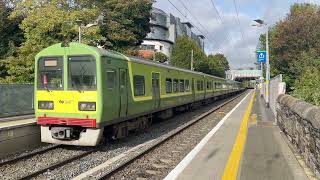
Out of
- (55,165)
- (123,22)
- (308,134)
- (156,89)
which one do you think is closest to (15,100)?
(156,89)

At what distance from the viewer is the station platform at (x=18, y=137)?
11.6 meters

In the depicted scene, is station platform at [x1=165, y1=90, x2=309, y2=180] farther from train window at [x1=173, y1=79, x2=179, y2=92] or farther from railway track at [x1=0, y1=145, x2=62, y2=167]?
train window at [x1=173, y1=79, x2=179, y2=92]

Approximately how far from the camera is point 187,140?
14.4m

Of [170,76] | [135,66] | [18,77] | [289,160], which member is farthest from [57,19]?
[289,160]

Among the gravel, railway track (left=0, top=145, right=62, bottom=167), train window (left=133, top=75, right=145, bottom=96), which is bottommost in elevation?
the gravel

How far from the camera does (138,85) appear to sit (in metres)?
14.7

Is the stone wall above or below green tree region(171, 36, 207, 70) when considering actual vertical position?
below

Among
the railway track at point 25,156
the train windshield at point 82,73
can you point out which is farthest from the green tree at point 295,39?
the railway track at point 25,156

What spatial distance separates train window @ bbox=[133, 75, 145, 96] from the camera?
1438cm

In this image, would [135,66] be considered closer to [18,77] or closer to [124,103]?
[124,103]

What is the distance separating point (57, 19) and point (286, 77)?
21.3 metres

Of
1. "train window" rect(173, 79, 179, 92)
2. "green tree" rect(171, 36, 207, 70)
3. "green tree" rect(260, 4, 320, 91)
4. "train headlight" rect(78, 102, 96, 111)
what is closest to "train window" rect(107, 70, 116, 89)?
"train headlight" rect(78, 102, 96, 111)

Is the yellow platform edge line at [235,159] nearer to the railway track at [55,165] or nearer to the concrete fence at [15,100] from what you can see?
the railway track at [55,165]

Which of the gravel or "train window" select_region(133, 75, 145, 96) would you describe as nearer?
the gravel
